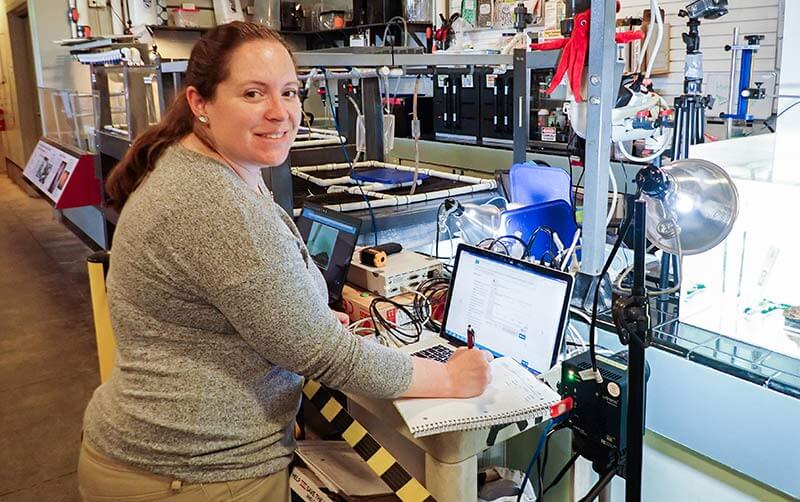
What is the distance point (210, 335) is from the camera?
3.94 ft

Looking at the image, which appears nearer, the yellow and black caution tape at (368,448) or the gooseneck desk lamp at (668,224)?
the gooseneck desk lamp at (668,224)

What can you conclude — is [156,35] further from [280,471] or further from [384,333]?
[280,471]

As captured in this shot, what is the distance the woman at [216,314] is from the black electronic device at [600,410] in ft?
0.70

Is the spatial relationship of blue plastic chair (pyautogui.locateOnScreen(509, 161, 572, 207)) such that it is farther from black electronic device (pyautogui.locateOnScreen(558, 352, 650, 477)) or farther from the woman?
the woman

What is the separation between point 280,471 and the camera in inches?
53.3

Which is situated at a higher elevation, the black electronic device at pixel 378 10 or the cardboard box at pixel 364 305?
the black electronic device at pixel 378 10

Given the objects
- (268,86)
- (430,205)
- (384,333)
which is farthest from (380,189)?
(268,86)

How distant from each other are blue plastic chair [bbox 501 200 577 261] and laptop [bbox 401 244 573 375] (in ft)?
1.37

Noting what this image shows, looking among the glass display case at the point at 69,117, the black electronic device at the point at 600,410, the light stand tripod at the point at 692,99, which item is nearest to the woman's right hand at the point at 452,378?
the black electronic device at the point at 600,410

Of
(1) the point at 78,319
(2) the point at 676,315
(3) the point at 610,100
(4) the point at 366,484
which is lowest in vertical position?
(1) the point at 78,319

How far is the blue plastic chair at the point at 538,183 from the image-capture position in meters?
2.94

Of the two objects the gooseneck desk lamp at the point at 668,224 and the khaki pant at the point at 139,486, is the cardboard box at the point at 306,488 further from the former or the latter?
the gooseneck desk lamp at the point at 668,224

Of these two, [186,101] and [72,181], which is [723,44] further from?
[72,181]

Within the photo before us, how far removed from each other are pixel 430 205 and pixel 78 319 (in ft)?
8.75
